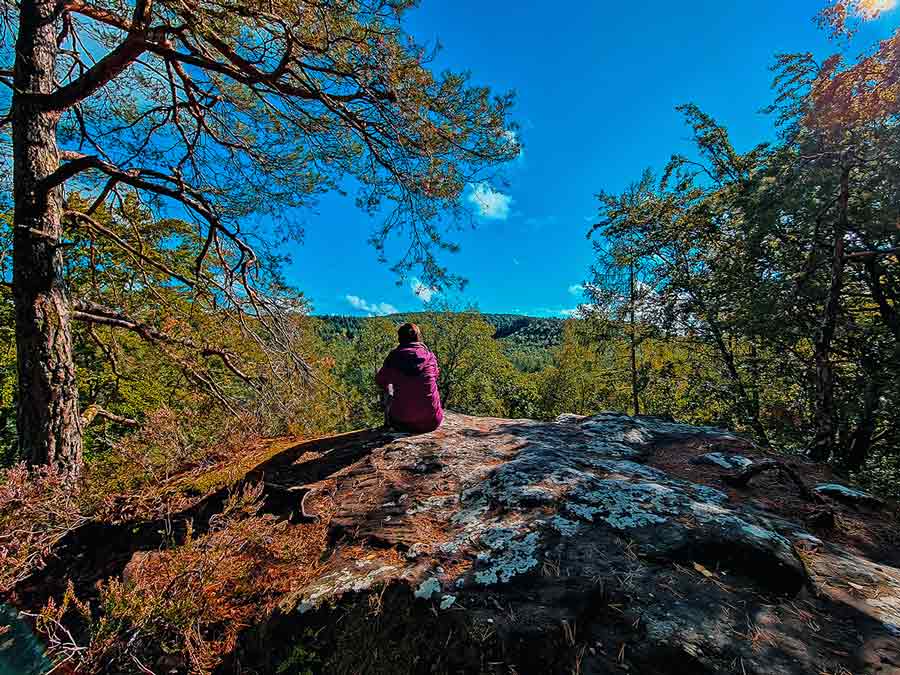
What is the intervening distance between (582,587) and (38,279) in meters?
5.25

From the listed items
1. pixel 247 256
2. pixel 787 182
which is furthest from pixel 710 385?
pixel 247 256

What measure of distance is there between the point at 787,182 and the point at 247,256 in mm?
7593

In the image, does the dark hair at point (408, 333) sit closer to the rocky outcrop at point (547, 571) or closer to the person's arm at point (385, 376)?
the person's arm at point (385, 376)

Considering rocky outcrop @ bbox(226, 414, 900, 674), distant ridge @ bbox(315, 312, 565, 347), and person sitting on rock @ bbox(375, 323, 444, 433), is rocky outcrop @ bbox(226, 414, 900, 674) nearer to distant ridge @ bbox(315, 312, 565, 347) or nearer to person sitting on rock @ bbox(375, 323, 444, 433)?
person sitting on rock @ bbox(375, 323, 444, 433)

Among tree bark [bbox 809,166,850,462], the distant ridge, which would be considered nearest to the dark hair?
tree bark [bbox 809,166,850,462]

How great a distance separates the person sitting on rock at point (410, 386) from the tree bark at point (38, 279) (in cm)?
305

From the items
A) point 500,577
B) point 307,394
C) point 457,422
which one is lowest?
point 500,577

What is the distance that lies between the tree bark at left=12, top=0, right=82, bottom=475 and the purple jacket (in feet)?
10.0

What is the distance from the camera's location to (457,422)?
198 inches

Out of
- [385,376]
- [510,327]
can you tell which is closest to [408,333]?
[385,376]

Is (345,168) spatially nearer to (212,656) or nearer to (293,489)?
(293,489)

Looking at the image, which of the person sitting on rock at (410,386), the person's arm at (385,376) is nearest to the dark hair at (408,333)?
the person sitting on rock at (410,386)

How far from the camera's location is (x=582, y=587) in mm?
1751

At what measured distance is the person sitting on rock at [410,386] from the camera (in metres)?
4.29
